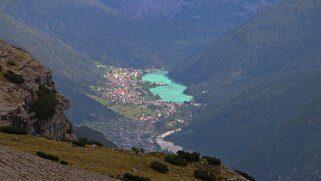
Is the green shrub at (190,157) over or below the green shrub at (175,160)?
over

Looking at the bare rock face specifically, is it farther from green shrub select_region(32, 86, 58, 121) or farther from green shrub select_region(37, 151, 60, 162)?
green shrub select_region(37, 151, 60, 162)

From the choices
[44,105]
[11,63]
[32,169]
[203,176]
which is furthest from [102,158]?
[11,63]

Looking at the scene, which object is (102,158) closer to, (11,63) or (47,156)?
(47,156)

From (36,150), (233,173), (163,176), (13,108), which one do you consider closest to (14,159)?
(36,150)

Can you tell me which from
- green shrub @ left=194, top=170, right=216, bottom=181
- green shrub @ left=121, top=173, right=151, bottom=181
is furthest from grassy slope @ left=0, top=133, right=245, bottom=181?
green shrub @ left=121, top=173, right=151, bottom=181

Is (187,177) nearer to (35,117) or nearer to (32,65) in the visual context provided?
(35,117)

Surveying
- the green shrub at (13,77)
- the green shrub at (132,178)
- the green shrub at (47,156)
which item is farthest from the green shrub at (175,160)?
the green shrub at (13,77)

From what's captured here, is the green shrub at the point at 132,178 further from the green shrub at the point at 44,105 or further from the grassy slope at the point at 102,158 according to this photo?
the green shrub at the point at 44,105
